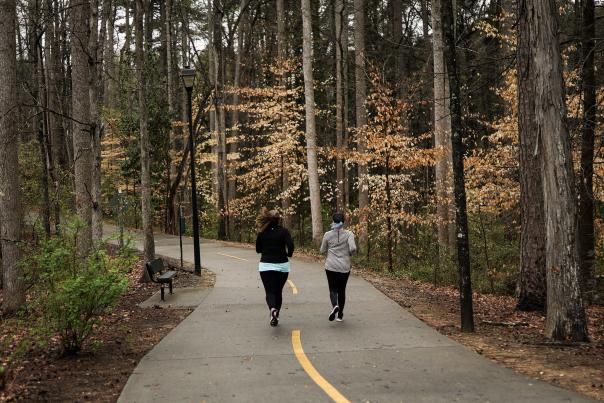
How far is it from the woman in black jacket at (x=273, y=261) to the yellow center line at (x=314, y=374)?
3.22 ft

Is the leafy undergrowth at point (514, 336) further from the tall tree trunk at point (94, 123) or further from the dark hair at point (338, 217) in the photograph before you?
the tall tree trunk at point (94, 123)

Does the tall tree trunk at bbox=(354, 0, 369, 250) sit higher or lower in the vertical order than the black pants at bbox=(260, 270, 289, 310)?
higher

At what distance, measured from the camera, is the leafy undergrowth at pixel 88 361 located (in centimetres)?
631

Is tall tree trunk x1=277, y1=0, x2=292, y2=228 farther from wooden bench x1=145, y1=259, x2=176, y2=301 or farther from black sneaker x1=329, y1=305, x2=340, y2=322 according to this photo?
black sneaker x1=329, y1=305, x2=340, y2=322

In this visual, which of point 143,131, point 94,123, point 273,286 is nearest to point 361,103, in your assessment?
point 143,131

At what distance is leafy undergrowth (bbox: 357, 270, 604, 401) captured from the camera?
675cm

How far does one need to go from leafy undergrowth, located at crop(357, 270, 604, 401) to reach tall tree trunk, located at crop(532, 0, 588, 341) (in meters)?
0.59

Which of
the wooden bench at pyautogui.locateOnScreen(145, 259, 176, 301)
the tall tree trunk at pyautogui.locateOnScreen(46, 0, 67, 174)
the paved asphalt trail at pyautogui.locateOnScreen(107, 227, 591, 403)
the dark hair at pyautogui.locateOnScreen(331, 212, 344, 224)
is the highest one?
the tall tree trunk at pyautogui.locateOnScreen(46, 0, 67, 174)

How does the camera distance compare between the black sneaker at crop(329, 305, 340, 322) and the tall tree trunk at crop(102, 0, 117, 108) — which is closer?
the black sneaker at crop(329, 305, 340, 322)

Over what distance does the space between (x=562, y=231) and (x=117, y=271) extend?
21.2 ft

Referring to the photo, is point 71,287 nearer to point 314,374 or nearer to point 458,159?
point 314,374

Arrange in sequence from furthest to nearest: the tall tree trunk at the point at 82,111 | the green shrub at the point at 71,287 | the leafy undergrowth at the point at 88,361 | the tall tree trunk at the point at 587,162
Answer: the tall tree trunk at the point at 82,111
the tall tree trunk at the point at 587,162
the green shrub at the point at 71,287
the leafy undergrowth at the point at 88,361

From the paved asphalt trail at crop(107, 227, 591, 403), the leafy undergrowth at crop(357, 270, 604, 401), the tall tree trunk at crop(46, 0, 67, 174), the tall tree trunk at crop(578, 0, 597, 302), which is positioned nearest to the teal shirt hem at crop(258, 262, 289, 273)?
the paved asphalt trail at crop(107, 227, 591, 403)

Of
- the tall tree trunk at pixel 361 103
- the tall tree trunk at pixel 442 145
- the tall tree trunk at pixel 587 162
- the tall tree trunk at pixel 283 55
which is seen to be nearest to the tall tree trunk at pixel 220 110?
the tall tree trunk at pixel 283 55
